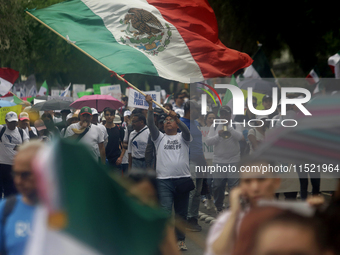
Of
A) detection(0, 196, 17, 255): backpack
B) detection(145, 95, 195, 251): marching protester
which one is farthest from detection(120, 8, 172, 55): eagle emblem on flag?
detection(0, 196, 17, 255): backpack

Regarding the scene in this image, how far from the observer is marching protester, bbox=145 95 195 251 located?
6078 mm

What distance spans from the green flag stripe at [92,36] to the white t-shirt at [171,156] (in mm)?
→ 1050

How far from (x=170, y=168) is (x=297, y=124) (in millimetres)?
4192

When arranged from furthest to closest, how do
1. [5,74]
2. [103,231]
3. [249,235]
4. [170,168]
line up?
[5,74]
[170,168]
[103,231]
[249,235]

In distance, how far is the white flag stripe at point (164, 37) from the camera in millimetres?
7246

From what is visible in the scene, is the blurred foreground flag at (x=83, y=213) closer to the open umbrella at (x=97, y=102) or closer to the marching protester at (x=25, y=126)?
the marching protester at (x=25, y=126)

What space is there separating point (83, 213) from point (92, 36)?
5.30 m

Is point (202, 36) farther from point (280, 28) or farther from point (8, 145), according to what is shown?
point (280, 28)

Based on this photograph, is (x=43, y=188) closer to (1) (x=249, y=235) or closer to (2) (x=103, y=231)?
(2) (x=103, y=231)

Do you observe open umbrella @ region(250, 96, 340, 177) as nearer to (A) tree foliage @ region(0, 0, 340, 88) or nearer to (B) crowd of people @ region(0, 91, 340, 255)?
(B) crowd of people @ region(0, 91, 340, 255)

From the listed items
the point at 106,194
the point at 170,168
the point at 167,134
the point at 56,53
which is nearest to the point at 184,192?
the point at 170,168

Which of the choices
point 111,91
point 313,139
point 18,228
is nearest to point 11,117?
point 18,228

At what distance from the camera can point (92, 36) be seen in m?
7.05

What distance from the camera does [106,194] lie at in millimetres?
2223
